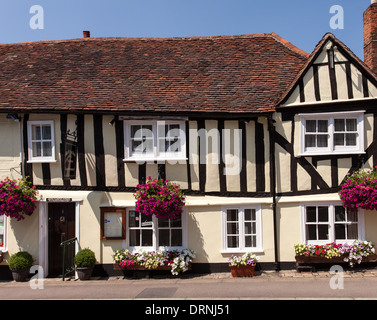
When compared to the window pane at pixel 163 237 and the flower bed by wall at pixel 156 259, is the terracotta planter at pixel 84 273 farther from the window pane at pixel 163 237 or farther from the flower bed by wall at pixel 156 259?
the window pane at pixel 163 237

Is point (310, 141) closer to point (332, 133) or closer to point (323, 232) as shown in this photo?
point (332, 133)

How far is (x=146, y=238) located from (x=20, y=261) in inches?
143

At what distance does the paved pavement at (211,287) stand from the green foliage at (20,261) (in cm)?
47

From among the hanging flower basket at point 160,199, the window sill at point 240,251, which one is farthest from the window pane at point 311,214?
the hanging flower basket at point 160,199

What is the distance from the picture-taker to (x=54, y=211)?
37.7 feet

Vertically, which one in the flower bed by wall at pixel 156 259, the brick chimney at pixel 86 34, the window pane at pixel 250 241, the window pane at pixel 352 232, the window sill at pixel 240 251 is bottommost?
the flower bed by wall at pixel 156 259

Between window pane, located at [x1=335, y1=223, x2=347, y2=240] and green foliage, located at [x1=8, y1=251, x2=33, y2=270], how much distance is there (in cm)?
903

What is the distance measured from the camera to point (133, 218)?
11195 millimetres

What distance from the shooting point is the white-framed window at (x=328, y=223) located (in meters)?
10.8

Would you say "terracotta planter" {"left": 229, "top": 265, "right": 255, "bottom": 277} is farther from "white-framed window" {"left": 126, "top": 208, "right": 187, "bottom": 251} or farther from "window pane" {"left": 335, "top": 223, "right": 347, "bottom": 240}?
"window pane" {"left": 335, "top": 223, "right": 347, "bottom": 240}

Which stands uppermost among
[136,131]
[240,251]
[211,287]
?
[136,131]

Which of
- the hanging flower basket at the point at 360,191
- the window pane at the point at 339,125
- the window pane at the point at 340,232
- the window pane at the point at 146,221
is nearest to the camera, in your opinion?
the hanging flower basket at the point at 360,191

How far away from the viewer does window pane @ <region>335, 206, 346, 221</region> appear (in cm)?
1091

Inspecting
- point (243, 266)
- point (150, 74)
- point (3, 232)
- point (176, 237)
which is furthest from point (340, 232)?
Result: point (3, 232)
